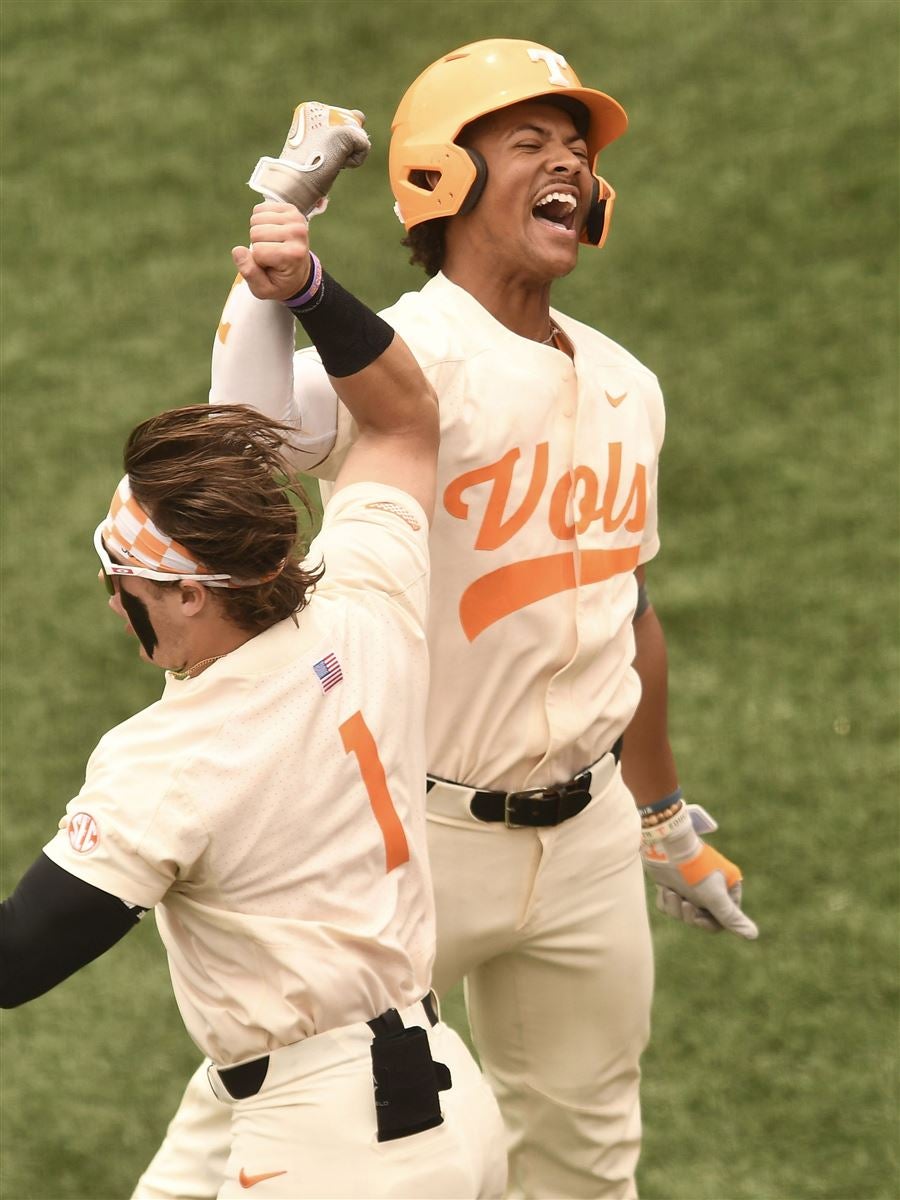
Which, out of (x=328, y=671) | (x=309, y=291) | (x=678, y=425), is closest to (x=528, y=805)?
(x=328, y=671)

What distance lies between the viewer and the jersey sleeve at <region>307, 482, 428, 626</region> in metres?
3.44

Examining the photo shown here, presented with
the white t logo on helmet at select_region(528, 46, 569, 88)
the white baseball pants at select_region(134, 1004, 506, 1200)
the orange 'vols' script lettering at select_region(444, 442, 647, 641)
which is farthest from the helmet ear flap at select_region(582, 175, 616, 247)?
the white baseball pants at select_region(134, 1004, 506, 1200)

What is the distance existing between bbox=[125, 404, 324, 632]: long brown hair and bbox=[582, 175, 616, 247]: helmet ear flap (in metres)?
1.27

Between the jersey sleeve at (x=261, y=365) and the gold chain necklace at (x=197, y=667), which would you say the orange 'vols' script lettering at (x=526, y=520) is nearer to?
the jersey sleeve at (x=261, y=365)

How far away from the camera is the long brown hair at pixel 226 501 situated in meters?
3.12

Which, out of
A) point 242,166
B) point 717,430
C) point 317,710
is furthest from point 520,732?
point 242,166

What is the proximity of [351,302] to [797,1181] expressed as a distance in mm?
2968

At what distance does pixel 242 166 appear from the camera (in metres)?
9.43

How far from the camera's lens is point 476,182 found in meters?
4.02

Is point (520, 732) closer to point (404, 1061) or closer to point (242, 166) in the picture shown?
point (404, 1061)

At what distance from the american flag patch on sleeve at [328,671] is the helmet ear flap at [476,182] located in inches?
47.9

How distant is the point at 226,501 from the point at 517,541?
100 centimetres

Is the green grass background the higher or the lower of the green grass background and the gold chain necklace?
the lower

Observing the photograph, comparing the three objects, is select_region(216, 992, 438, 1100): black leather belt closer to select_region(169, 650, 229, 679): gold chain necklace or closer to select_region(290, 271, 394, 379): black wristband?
select_region(169, 650, 229, 679): gold chain necklace
